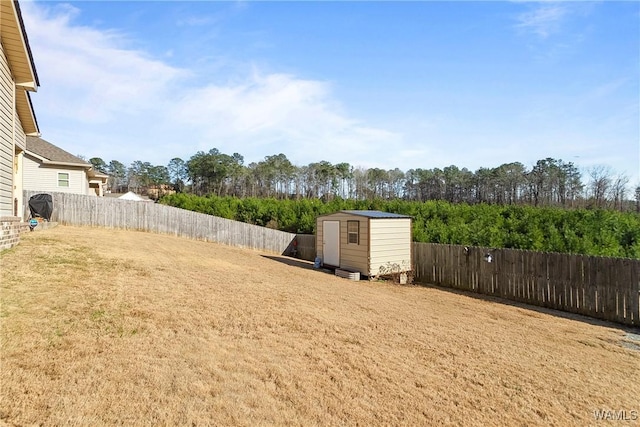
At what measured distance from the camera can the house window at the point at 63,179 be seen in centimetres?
1916

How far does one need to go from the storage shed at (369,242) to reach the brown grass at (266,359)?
16.7ft

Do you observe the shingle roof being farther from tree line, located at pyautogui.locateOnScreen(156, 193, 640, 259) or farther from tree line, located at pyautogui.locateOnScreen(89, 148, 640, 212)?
tree line, located at pyautogui.locateOnScreen(89, 148, 640, 212)

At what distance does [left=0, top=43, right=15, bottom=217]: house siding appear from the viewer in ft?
26.2

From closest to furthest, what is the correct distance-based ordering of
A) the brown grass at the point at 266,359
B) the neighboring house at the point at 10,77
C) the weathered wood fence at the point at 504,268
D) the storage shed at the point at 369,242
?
the brown grass at the point at 266,359 < the neighboring house at the point at 10,77 < the weathered wood fence at the point at 504,268 < the storage shed at the point at 369,242

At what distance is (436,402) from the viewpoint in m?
3.63

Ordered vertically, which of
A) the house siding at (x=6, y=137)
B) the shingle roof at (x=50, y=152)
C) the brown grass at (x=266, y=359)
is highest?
the shingle roof at (x=50, y=152)

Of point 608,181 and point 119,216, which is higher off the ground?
point 608,181

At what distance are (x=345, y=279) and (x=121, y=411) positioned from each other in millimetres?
10049

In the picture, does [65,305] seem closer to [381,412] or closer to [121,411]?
[121,411]

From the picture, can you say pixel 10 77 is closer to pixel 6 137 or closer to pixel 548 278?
pixel 6 137

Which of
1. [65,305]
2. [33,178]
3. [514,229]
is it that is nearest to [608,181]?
[514,229]

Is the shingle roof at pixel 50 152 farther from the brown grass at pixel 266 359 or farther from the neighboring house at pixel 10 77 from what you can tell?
the brown grass at pixel 266 359

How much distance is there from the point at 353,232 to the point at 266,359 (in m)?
9.58

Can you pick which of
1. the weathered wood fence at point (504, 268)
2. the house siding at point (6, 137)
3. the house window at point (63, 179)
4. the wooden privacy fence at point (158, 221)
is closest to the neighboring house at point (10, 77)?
the house siding at point (6, 137)
